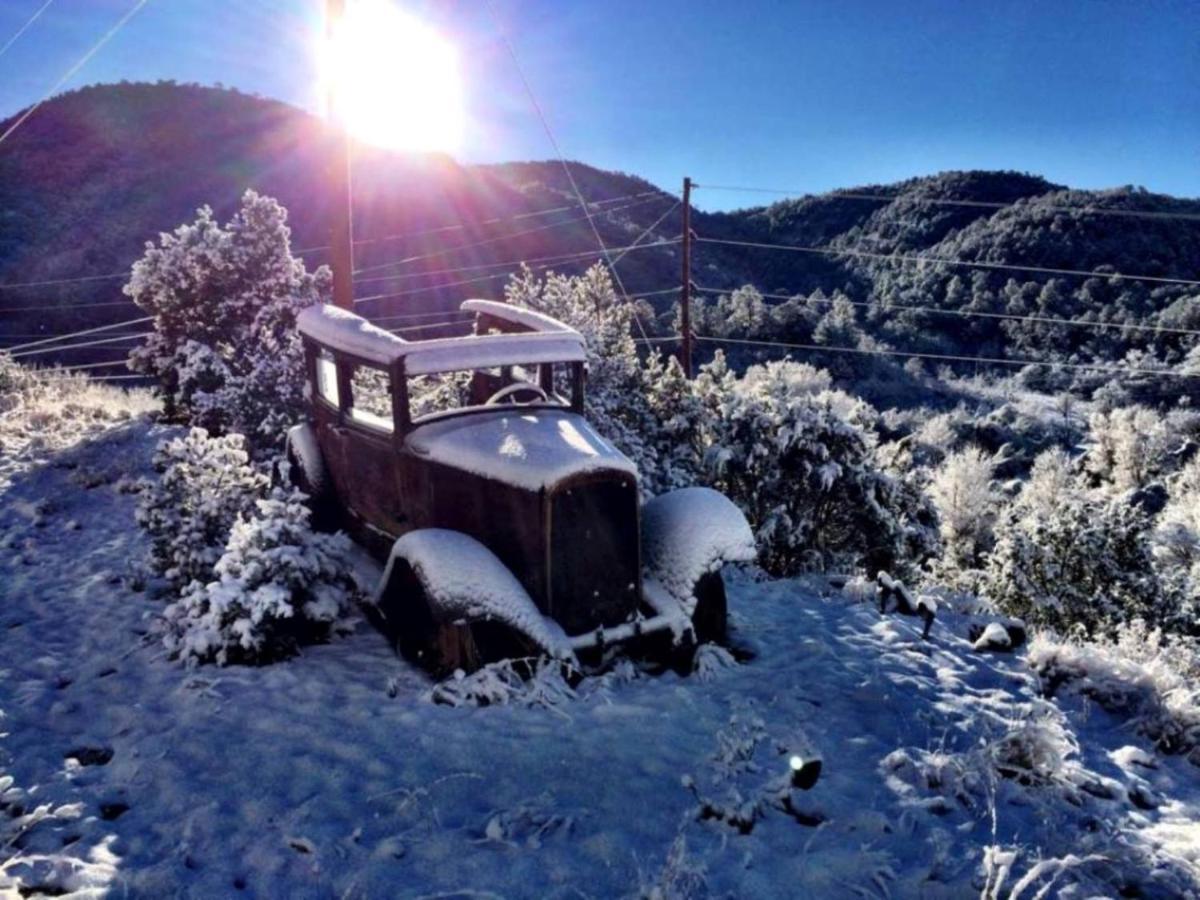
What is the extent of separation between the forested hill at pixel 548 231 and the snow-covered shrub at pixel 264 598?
35146 mm

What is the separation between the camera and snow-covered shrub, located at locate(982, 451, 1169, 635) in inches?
460

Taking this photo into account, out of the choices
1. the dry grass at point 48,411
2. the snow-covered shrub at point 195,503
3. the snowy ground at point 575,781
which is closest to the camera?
the snowy ground at point 575,781

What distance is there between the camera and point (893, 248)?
52.1 metres

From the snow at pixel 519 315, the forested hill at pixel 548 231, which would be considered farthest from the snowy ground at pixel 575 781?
the forested hill at pixel 548 231

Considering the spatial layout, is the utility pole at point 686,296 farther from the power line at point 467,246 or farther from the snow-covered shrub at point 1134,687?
the power line at point 467,246

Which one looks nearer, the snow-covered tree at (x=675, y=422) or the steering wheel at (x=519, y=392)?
the steering wheel at (x=519, y=392)

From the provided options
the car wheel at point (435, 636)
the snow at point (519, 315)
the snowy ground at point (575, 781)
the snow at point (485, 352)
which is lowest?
the snowy ground at point (575, 781)

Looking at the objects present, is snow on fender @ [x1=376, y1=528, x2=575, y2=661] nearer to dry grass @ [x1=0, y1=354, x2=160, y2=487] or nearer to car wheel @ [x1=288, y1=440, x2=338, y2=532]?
car wheel @ [x1=288, y1=440, x2=338, y2=532]

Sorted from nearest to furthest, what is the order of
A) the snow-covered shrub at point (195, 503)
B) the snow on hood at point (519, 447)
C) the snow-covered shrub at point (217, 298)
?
the snow on hood at point (519, 447) < the snow-covered shrub at point (195, 503) < the snow-covered shrub at point (217, 298)

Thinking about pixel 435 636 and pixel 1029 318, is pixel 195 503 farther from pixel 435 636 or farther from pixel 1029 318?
pixel 1029 318

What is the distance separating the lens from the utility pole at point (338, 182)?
8.67m

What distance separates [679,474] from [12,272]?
1681 inches

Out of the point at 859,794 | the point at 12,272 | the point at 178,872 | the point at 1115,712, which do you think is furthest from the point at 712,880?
the point at 12,272

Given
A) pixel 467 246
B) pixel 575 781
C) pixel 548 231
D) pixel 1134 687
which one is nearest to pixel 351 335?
pixel 575 781
